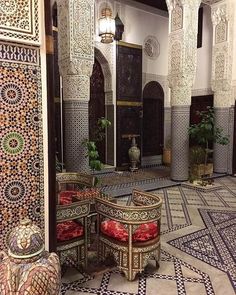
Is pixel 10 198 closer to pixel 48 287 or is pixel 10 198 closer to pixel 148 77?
pixel 48 287

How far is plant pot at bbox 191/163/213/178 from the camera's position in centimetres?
586

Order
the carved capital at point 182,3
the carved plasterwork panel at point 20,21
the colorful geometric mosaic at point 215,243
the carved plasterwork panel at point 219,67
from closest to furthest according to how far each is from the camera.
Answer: the carved plasterwork panel at point 20,21
the colorful geometric mosaic at point 215,243
the carved capital at point 182,3
the carved plasterwork panel at point 219,67

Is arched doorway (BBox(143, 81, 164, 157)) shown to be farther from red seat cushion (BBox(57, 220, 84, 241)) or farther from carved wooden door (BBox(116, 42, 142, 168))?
red seat cushion (BBox(57, 220, 84, 241))

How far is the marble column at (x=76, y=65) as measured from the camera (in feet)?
12.9

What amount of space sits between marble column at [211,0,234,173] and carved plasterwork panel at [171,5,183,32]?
127 cm

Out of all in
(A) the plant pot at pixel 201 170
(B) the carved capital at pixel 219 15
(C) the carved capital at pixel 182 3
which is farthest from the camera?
(B) the carved capital at pixel 219 15

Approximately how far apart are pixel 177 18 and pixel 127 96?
82.3 inches

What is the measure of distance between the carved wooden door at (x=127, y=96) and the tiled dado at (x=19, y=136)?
5.12m

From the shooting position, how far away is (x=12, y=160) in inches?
60.4

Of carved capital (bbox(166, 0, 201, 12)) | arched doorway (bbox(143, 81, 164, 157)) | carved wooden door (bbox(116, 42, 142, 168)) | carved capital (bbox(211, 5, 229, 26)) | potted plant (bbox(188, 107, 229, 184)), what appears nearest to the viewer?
carved capital (bbox(166, 0, 201, 12))

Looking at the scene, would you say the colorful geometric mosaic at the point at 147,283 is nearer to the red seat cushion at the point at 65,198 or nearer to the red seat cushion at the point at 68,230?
the red seat cushion at the point at 68,230

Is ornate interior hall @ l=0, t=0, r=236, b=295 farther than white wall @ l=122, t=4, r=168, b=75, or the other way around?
white wall @ l=122, t=4, r=168, b=75

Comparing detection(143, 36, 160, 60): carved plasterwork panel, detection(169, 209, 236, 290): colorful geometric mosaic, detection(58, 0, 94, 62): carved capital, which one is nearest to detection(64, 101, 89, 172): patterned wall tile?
detection(58, 0, 94, 62): carved capital

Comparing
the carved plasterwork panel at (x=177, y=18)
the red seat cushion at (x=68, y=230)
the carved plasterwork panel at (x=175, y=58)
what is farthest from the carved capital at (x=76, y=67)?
the red seat cushion at (x=68, y=230)
